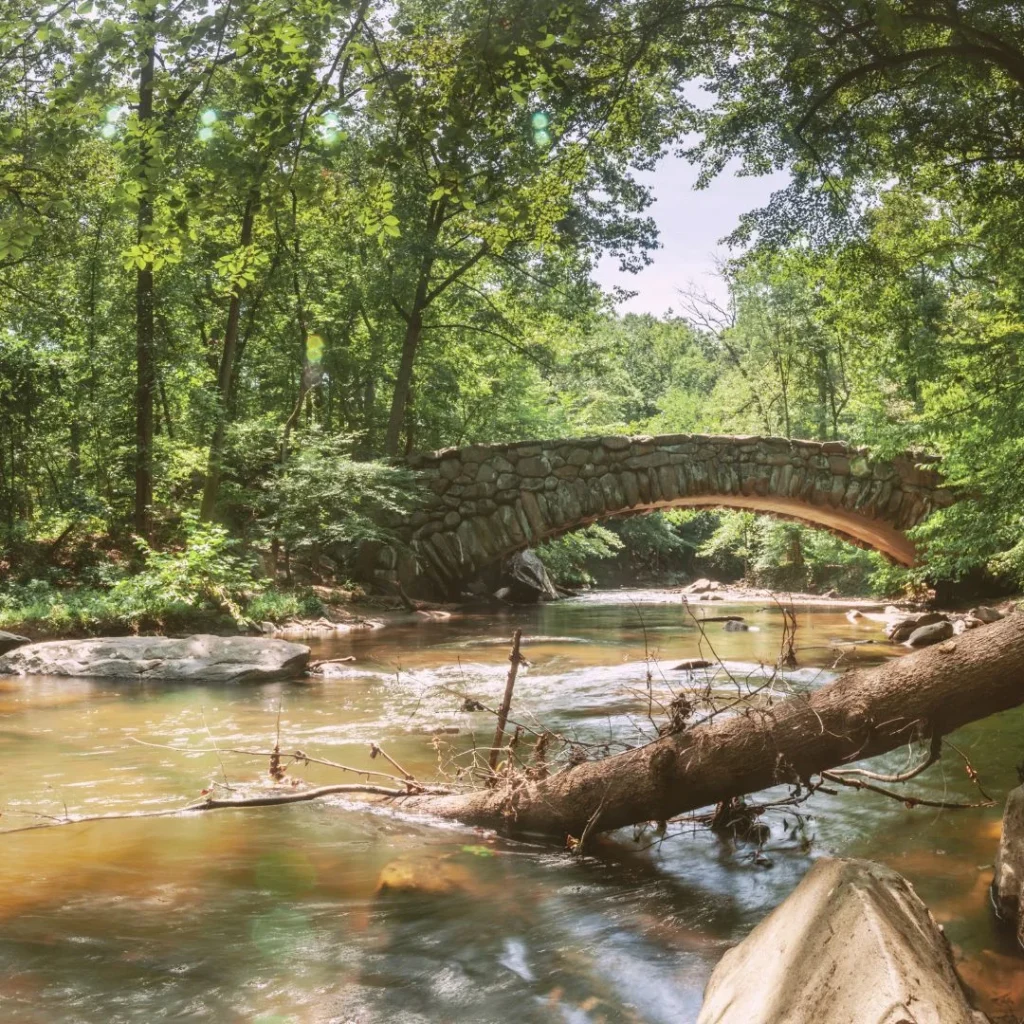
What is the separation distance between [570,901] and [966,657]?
161cm

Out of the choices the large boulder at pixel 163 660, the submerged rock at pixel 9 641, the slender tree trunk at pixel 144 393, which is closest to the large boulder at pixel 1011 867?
the large boulder at pixel 163 660

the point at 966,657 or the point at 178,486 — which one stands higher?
the point at 178,486

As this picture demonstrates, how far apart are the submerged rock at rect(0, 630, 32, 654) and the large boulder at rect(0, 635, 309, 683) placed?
1.16ft

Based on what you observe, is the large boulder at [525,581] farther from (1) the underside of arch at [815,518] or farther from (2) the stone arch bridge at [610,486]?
(1) the underside of arch at [815,518]

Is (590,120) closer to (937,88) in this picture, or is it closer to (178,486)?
(937,88)

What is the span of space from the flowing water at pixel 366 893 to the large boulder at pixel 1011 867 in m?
0.08

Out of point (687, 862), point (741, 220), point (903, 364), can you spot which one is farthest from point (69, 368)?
point (687, 862)

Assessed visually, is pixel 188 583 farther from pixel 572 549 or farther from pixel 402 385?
pixel 572 549

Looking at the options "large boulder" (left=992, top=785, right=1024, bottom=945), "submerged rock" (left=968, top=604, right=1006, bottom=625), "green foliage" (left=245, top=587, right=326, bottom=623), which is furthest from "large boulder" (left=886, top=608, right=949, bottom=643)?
"large boulder" (left=992, top=785, right=1024, bottom=945)

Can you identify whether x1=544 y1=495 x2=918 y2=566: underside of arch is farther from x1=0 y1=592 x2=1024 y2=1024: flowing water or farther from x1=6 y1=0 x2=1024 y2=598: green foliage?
x1=0 y1=592 x2=1024 y2=1024: flowing water

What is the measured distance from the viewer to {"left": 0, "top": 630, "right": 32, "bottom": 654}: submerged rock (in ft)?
26.3

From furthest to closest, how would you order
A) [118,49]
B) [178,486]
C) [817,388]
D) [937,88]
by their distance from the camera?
[817,388] < [178,486] < [937,88] < [118,49]

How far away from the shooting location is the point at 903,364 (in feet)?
28.8

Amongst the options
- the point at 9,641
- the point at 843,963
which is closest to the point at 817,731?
the point at 843,963
